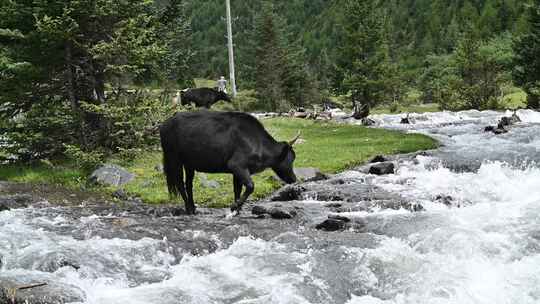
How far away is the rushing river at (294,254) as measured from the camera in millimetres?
8844

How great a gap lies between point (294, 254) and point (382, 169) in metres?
9.95

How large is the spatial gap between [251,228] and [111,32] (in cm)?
1236

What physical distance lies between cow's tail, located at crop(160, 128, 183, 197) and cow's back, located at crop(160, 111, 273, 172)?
0.09ft

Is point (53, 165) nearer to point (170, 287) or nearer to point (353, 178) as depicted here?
point (353, 178)

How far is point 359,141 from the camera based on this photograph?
28.7 metres

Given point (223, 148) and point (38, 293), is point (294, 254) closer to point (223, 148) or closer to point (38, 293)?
point (223, 148)

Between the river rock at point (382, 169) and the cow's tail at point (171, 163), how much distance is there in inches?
317

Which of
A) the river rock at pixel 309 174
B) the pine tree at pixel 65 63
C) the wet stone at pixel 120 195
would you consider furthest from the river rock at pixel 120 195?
the river rock at pixel 309 174

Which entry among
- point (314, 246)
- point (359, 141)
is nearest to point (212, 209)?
point (314, 246)

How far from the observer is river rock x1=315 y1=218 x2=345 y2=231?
501 inches

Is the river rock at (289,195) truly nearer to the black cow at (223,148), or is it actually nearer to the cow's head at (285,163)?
the cow's head at (285,163)

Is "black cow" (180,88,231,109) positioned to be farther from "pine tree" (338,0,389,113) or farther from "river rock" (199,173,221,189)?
"pine tree" (338,0,389,113)

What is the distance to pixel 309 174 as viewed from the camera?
19891mm

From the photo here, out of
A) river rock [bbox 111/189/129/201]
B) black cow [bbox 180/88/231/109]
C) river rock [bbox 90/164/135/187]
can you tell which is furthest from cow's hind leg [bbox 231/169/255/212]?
black cow [bbox 180/88/231/109]
